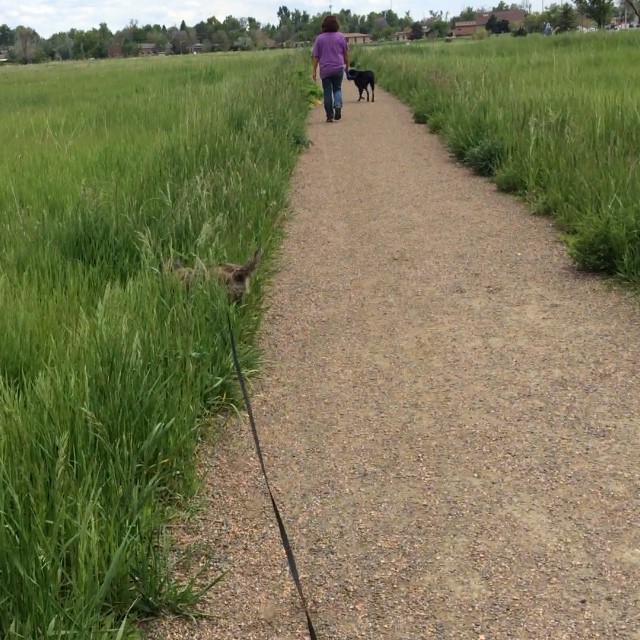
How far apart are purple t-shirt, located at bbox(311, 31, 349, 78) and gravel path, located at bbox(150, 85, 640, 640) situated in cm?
859

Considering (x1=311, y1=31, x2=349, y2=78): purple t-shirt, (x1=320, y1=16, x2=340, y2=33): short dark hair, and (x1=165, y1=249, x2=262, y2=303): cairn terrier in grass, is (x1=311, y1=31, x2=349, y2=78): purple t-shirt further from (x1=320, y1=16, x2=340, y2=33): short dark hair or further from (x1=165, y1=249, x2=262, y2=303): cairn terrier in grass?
(x1=165, y1=249, x2=262, y2=303): cairn terrier in grass

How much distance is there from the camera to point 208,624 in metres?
1.95

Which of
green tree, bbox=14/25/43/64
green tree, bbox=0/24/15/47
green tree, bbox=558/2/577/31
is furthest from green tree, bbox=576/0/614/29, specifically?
green tree, bbox=0/24/15/47

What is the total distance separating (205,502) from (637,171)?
14.1 ft

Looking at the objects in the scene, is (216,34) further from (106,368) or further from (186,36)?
(106,368)

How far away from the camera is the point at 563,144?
22.1ft

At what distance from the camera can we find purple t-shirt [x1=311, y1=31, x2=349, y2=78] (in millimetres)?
12859

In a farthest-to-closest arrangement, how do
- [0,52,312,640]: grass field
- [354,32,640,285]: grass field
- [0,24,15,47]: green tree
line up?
1. [0,24,15,47]: green tree
2. [354,32,640,285]: grass field
3. [0,52,312,640]: grass field

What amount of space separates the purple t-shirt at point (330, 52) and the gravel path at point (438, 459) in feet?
28.2

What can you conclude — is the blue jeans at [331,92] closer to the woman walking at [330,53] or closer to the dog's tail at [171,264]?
the woman walking at [330,53]

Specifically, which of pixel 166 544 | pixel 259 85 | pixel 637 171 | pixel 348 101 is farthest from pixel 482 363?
pixel 348 101

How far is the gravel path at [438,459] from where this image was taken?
6.59ft

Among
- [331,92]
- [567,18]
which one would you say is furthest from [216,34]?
[331,92]

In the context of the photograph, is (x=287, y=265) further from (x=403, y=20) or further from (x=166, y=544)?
(x=403, y=20)
